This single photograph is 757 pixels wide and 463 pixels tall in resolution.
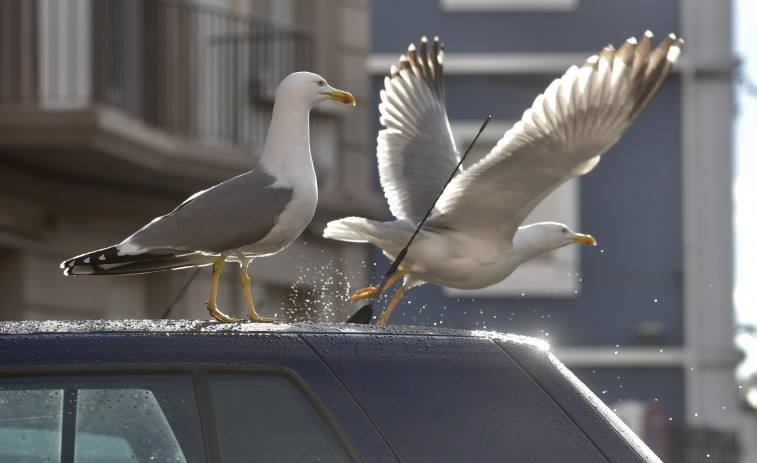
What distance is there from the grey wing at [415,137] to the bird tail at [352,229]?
1.74ft

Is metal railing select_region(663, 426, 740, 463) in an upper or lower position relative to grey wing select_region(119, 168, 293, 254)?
lower

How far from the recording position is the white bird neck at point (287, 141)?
15.2 feet

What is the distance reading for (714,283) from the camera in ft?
58.3

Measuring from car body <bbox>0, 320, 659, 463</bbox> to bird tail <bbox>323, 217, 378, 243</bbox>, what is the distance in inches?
118

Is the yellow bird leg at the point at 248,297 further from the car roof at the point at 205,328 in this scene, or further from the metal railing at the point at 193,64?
the metal railing at the point at 193,64

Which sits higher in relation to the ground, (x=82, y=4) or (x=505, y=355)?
(x=82, y=4)

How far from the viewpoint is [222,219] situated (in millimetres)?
4500

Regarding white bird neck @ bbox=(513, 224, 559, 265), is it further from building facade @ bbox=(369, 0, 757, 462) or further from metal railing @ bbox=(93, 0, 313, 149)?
building facade @ bbox=(369, 0, 757, 462)

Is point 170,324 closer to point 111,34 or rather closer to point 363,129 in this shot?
point 111,34

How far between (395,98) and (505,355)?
416cm

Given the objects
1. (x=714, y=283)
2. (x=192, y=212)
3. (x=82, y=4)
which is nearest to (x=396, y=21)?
(x=714, y=283)

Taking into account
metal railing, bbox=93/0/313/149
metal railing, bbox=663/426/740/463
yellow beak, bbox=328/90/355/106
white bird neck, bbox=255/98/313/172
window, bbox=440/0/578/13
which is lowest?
metal railing, bbox=663/426/740/463

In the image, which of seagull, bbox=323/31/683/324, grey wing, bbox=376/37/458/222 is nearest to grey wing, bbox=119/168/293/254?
seagull, bbox=323/31/683/324

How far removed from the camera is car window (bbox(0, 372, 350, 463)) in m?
2.80
